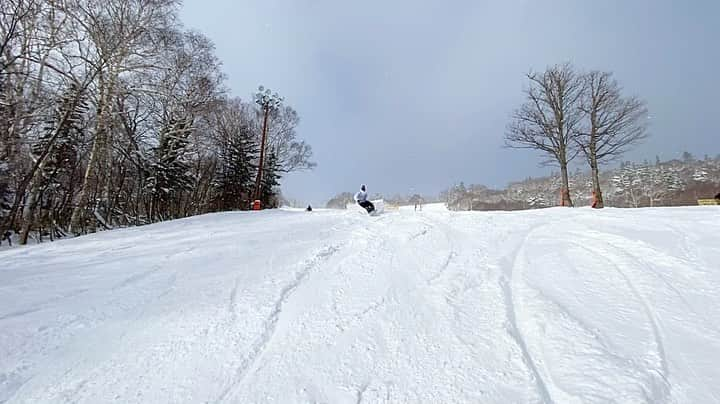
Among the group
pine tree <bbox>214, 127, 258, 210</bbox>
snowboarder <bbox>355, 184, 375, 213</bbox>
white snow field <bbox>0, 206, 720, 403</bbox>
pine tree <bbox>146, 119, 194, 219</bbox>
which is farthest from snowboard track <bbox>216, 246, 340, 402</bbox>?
pine tree <bbox>214, 127, 258, 210</bbox>

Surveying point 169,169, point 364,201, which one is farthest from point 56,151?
point 364,201

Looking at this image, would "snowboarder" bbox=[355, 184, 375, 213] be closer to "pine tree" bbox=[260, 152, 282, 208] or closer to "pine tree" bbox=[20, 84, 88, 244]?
"pine tree" bbox=[20, 84, 88, 244]

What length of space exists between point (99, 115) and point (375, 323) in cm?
1381

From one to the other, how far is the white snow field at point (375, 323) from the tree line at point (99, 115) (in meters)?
7.51

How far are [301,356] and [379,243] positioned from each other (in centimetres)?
354

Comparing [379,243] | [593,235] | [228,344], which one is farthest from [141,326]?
[593,235]

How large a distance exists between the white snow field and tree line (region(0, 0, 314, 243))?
7.51 m

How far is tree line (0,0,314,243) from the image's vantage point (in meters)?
9.53

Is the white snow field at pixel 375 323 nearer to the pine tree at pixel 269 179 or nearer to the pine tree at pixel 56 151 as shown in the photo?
the pine tree at pixel 56 151

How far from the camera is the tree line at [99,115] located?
31.3ft

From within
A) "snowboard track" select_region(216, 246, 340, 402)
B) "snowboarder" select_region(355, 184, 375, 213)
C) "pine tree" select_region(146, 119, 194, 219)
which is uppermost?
"pine tree" select_region(146, 119, 194, 219)

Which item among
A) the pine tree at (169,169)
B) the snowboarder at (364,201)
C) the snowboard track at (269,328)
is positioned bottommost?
the snowboard track at (269,328)

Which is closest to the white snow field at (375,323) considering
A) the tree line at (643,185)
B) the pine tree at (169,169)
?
the pine tree at (169,169)

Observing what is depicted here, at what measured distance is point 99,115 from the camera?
11406 mm
